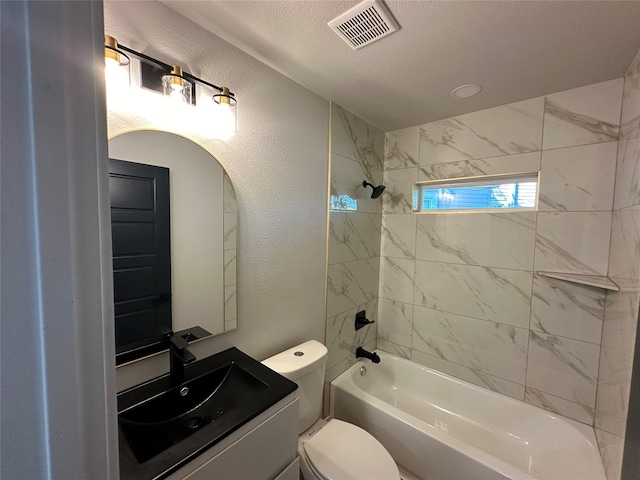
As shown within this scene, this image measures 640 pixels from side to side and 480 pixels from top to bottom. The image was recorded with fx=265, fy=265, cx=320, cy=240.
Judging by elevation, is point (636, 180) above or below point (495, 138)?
below

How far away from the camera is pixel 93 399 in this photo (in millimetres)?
324

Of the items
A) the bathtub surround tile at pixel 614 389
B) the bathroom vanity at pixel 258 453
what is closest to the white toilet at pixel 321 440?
the bathroom vanity at pixel 258 453

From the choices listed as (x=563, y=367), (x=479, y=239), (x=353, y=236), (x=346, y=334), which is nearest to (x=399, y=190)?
(x=353, y=236)

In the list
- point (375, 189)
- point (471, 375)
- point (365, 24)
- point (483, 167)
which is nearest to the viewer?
point (365, 24)

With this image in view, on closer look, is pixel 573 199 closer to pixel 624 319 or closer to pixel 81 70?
pixel 624 319

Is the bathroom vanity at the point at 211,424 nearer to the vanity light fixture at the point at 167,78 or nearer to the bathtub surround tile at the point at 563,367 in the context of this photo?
the vanity light fixture at the point at 167,78

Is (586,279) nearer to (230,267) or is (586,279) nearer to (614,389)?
(614,389)

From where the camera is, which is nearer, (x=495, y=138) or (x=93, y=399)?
(x=93, y=399)

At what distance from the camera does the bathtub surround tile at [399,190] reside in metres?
2.29

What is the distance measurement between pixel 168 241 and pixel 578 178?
7.63ft

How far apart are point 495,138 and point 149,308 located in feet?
7.68

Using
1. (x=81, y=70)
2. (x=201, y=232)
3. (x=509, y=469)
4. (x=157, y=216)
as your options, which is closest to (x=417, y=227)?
(x=509, y=469)

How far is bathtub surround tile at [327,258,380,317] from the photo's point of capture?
1.96 metres

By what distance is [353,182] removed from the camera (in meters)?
2.08
